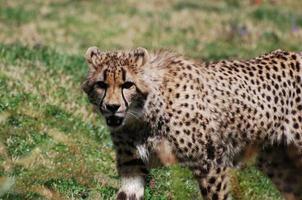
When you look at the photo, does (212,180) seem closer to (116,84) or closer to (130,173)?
(130,173)

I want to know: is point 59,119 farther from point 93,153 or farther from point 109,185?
point 109,185

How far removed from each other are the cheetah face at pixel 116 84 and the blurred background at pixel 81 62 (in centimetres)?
78

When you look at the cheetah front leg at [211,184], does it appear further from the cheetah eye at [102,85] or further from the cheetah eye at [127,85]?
the cheetah eye at [102,85]

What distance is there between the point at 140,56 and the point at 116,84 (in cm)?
54

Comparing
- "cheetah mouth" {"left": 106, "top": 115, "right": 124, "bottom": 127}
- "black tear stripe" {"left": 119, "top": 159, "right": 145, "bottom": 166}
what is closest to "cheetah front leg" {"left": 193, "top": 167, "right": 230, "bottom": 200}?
"black tear stripe" {"left": 119, "top": 159, "right": 145, "bottom": 166}

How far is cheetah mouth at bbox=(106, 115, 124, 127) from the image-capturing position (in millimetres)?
6805

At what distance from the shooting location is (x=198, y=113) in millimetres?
7426

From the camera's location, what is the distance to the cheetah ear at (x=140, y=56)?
7.24m

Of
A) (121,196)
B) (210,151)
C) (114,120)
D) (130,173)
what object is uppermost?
(114,120)

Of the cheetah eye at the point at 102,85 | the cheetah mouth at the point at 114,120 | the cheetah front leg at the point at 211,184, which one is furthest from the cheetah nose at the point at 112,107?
the cheetah front leg at the point at 211,184

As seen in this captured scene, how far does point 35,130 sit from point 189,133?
3072 millimetres

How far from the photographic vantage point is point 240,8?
25484 millimetres

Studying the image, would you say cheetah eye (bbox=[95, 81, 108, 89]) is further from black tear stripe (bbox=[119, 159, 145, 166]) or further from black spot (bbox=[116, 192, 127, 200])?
black spot (bbox=[116, 192, 127, 200])

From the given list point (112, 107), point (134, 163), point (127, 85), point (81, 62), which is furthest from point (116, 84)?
point (81, 62)
